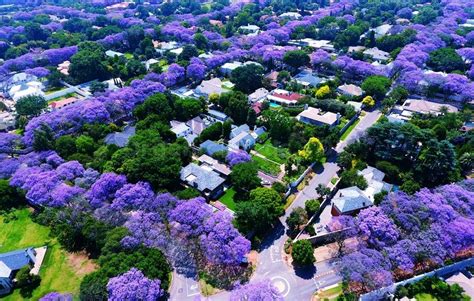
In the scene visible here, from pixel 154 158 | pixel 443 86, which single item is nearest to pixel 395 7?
pixel 443 86

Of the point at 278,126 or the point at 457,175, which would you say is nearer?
the point at 457,175

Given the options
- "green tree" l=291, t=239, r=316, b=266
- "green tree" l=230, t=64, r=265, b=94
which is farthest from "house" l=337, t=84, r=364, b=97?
"green tree" l=291, t=239, r=316, b=266

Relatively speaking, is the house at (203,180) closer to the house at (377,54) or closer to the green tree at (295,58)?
the green tree at (295,58)

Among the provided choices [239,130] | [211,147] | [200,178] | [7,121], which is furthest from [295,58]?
[7,121]

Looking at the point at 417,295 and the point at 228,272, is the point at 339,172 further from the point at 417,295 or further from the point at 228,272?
the point at 228,272

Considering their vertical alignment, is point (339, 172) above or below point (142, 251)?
below

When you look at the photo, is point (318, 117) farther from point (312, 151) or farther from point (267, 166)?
point (267, 166)

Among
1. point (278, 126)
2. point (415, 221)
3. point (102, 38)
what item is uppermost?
point (415, 221)
